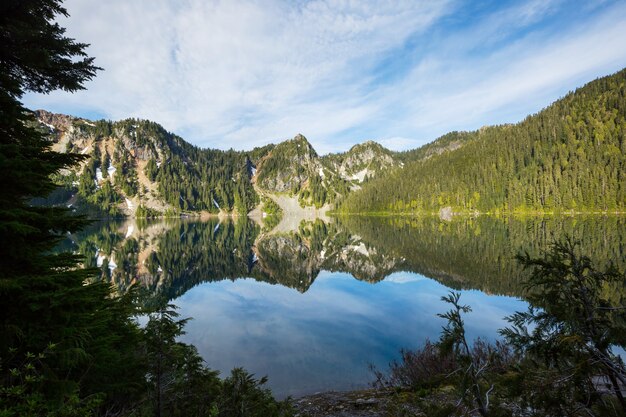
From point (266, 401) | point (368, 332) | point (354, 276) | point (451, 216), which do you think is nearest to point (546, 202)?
point (451, 216)

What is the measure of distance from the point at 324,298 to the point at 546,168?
16036 cm

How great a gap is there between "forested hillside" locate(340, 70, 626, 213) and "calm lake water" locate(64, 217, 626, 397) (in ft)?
330

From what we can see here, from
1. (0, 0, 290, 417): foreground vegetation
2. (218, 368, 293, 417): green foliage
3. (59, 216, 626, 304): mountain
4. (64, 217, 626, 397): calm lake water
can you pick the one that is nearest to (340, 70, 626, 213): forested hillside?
(59, 216, 626, 304): mountain

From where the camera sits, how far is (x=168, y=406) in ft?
22.1

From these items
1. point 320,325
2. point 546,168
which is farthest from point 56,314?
point 546,168

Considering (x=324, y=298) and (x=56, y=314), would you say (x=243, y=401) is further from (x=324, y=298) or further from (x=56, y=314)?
(x=324, y=298)

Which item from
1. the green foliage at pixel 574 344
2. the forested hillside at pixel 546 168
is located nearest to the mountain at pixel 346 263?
the green foliage at pixel 574 344

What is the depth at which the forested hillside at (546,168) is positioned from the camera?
123 metres

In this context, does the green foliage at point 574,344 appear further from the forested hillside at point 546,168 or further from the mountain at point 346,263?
the forested hillside at point 546,168

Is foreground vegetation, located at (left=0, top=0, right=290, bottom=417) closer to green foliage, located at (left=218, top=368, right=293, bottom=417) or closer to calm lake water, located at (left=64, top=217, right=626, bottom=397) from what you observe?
green foliage, located at (left=218, top=368, right=293, bottom=417)

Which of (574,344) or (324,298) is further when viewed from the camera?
(324,298)

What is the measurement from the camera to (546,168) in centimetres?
14525

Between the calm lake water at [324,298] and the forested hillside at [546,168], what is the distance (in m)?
101

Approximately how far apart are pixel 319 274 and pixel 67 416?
1550 inches
